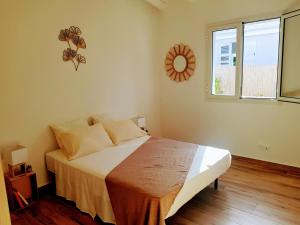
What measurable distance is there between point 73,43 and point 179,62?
1981mm

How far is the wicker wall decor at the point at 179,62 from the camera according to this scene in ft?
14.1

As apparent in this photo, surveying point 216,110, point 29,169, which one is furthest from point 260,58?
point 29,169

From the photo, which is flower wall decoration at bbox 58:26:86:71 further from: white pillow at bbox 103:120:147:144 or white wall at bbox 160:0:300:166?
white wall at bbox 160:0:300:166

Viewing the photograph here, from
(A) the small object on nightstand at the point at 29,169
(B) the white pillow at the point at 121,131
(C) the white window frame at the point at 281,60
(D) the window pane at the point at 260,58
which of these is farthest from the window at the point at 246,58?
(A) the small object on nightstand at the point at 29,169

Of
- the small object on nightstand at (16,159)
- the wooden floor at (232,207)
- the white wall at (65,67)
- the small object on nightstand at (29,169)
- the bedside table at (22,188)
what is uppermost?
the white wall at (65,67)

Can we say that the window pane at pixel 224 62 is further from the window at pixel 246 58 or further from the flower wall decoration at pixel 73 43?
the flower wall decoration at pixel 73 43

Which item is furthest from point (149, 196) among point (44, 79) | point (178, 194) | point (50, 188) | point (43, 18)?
point (43, 18)

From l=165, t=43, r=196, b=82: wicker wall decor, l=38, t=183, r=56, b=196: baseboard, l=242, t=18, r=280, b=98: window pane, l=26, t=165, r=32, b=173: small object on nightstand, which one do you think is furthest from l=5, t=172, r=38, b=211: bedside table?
l=242, t=18, r=280, b=98: window pane

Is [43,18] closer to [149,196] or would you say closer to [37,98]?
[37,98]

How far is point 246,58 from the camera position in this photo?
3797mm

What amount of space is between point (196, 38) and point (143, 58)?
1.00 meters

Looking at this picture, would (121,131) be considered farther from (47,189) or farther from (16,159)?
(16,159)

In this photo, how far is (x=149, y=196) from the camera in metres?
2.01

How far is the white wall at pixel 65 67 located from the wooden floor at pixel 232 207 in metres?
0.56
